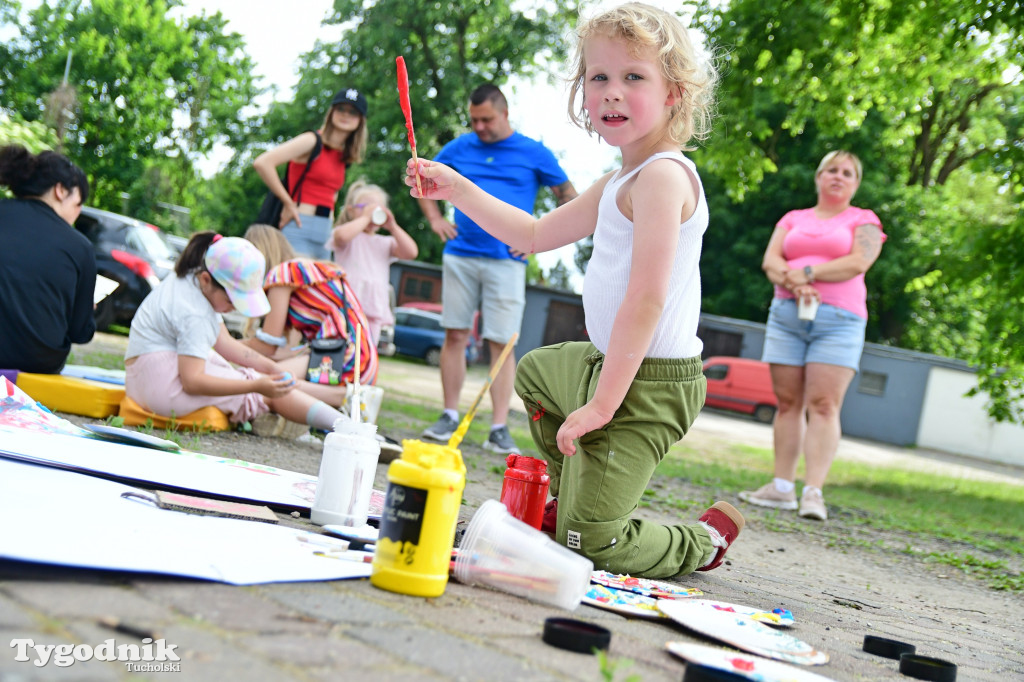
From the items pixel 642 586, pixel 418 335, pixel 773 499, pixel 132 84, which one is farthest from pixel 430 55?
pixel 642 586

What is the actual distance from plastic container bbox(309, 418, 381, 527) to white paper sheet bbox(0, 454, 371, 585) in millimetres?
258

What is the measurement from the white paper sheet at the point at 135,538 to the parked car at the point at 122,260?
370 inches

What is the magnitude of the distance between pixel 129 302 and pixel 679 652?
10.8 meters

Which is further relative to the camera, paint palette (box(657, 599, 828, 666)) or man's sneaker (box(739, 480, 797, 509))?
man's sneaker (box(739, 480, 797, 509))

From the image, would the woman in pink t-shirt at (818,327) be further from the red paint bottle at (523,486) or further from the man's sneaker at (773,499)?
the red paint bottle at (523,486)

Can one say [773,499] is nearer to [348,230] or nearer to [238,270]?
[348,230]

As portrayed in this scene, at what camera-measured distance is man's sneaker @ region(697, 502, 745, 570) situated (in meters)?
3.06

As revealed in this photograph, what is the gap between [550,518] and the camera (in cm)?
308

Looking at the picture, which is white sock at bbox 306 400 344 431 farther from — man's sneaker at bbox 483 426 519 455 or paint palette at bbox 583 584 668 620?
paint palette at bbox 583 584 668 620

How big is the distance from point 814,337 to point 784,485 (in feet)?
3.08

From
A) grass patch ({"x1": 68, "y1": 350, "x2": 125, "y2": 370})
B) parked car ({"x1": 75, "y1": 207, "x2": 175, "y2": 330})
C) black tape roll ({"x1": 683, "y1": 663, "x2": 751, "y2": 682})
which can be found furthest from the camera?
parked car ({"x1": 75, "y1": 207, "x2": 175, "y2": 330})

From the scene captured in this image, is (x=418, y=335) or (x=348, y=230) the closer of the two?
(x=348, y=230)

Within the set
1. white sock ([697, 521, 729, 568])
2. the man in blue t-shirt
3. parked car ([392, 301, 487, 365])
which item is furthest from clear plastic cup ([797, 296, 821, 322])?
parked car ([392, 301, 487, 365])

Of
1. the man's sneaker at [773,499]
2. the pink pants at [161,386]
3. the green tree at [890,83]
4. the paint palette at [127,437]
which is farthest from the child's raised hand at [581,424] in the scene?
the green tree at [890,83]
